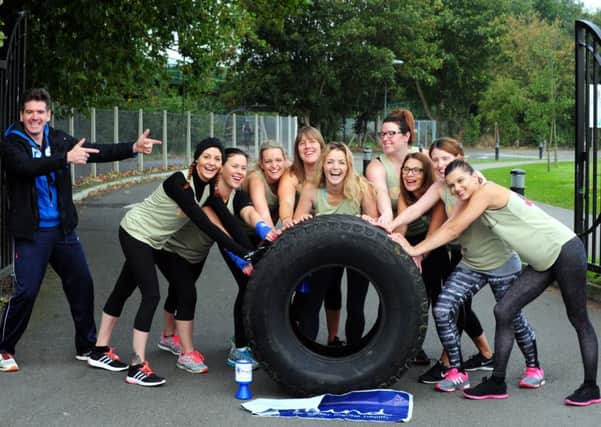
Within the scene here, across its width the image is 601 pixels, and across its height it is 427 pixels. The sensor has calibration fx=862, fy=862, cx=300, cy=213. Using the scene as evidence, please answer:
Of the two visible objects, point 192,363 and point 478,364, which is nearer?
point 192,363

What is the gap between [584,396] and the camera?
16.5 feet

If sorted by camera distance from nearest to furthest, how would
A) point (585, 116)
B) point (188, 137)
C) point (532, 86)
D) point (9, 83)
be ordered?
point (9, 83)
point (585, 116)
point (188, 137)
point (532, 86)

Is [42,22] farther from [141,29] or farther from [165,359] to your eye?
[165,359]

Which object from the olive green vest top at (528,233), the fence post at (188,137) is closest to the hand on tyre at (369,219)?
the olive green vest top at (528,233)

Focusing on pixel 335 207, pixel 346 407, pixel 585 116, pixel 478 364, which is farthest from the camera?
pixel 585 116

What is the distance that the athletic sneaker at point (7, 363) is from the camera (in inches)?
224

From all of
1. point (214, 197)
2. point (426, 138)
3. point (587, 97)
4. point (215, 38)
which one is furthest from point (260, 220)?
point (426, 138)

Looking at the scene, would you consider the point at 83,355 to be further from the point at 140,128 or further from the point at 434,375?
the point at 140,128

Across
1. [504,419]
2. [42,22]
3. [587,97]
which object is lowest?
[504,419]

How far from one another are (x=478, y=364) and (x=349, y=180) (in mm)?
1581

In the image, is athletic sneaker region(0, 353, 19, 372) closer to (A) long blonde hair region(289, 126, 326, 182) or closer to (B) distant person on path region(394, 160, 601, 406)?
(A) long blonde hair region(289, 126, 326, 182)

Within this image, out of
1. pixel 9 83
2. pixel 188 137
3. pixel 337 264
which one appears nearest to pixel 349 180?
pixel 337 264

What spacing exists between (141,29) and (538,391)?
27.2 ft

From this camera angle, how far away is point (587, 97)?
816 centimetres
